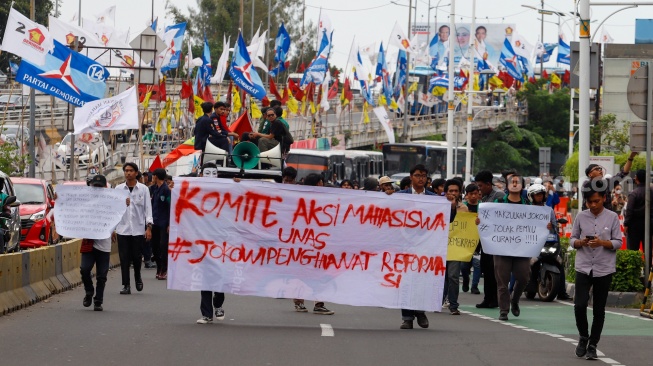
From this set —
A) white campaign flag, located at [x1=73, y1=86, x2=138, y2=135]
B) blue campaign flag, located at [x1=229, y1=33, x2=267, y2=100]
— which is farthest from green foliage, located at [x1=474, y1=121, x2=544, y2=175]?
white campaign flag, located at [x1=73, y1=86, x2=138, y2=135]

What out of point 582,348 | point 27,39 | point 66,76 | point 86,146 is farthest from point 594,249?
point 86,146

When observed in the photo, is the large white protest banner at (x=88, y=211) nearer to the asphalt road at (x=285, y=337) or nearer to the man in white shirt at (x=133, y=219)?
the asphalt road at (x=285, y=337)

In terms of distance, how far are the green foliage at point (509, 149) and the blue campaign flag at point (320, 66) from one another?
3625 cm

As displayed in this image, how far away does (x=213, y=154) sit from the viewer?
2084 centimetres

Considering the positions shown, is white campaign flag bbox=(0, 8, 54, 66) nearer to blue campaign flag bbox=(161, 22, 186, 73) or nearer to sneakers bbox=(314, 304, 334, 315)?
sneakers bbox=(314, 304, 334, 315)

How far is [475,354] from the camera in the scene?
11.7m

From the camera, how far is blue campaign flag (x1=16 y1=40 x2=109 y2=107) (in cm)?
2802

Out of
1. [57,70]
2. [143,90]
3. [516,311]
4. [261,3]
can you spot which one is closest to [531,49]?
[261,3]

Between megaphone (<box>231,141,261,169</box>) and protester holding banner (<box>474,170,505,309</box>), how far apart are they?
3.28 metres

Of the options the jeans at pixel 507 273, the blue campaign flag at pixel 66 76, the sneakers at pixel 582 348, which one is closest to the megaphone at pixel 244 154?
the jeans at pixel 507 273

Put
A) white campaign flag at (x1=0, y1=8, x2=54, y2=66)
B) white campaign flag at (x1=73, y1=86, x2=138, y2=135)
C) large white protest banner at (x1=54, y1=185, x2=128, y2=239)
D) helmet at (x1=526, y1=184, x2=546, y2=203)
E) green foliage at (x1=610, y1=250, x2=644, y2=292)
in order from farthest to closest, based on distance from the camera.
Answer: white campaign flag at (x1=73, y1=86, x2=138, y2=135) → white campaign flag at (x1=0, y1=8, x2=54, y2=66) → green foliage at (x1=610, y1=250, x2=644, y2=292) → helmet at (x1=526, y1=184, x2=546, y2=203) → large white protest banner at (x1=54, y1=185, x2=128, y2=239)

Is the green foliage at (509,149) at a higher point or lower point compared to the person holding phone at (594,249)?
higher

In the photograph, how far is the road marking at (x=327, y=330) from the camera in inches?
517

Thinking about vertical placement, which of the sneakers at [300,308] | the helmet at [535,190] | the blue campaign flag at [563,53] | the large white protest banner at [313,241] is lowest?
the sneakers at [300,308]
